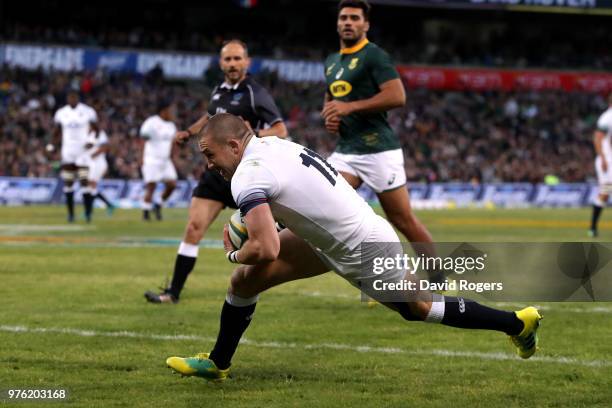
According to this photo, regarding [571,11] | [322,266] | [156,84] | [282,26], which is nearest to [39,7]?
[156,84]

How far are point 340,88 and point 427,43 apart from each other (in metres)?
44.0

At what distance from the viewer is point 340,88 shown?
32.1 ft

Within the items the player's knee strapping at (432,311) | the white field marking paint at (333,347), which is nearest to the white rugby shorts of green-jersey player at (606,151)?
the white field marking paint at (333,347)

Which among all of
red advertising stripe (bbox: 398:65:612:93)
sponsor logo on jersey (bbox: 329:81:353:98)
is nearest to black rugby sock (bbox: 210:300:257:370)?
sponsor logo on jersey (bbox: 329:81:353:98)

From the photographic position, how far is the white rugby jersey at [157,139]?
2400 centimetres

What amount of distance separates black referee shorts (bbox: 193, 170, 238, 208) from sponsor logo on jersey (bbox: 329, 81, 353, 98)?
1299 mm

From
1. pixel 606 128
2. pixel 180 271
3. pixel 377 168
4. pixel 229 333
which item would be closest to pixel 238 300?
pixel 229 333

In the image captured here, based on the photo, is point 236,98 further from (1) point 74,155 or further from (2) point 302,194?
(1) point 74,155

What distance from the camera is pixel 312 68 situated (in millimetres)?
46812

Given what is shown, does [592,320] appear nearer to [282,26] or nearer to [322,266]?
[322,266]

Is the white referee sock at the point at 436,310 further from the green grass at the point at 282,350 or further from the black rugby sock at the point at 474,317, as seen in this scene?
the green grass at the point at 282,350

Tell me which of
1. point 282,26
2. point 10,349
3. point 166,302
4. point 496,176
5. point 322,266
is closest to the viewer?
point 322,266

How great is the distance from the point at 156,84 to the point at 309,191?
125 ft

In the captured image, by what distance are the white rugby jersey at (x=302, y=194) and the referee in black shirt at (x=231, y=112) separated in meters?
3.75
